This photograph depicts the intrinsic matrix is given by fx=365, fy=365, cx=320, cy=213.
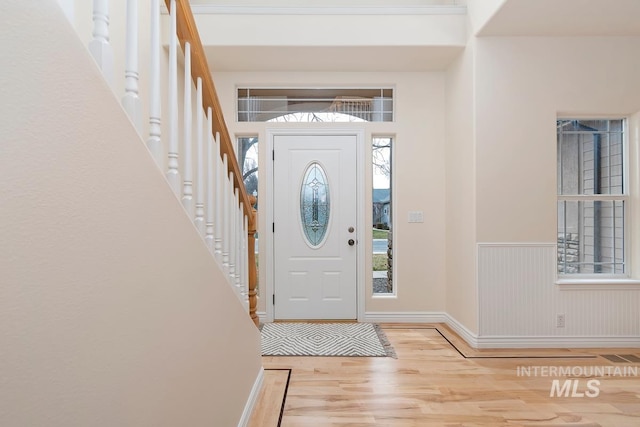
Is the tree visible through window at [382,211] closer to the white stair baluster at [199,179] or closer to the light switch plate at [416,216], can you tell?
the light switch plate at [416,216]

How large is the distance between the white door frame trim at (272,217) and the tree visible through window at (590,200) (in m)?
1.79

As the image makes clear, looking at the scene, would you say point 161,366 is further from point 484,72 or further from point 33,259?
point 484,72

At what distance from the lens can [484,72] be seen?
3072 mm

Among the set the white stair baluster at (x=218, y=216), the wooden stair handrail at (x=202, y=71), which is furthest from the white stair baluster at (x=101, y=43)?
the white stair baluster at (x=218, y=216)

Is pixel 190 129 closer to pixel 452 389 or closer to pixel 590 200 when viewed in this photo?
pixel 452 389

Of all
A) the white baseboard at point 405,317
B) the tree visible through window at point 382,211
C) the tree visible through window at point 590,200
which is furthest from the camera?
the tree visible through window at point 382,211

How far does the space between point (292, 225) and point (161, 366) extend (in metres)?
2.90

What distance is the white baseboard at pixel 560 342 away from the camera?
10.0 feet

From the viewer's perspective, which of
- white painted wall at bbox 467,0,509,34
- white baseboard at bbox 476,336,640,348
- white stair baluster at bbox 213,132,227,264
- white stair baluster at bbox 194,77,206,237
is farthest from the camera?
white baseboard at bbox 476,336,640,348

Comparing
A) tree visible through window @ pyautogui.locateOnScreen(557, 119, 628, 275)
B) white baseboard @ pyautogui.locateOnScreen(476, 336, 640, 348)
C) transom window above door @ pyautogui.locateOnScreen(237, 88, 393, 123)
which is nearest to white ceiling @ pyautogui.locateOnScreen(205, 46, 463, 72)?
transom window above door @ pyautogui.locateOnScreen(237, 88, 393, 123)

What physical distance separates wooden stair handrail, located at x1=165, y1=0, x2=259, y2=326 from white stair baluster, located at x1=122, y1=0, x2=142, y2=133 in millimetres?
335

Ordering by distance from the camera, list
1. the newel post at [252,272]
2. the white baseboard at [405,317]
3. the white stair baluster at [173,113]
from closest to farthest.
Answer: the white stair baluster at [173,113] → the newel post at [252,272] → the white baseboard at [405,317]

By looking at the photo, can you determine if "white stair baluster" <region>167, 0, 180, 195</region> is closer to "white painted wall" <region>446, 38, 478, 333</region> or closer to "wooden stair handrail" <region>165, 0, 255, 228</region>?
"wooden stair handrail" <region>165, 0, 255, 228</region>

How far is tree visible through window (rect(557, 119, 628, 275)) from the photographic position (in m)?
3.22
